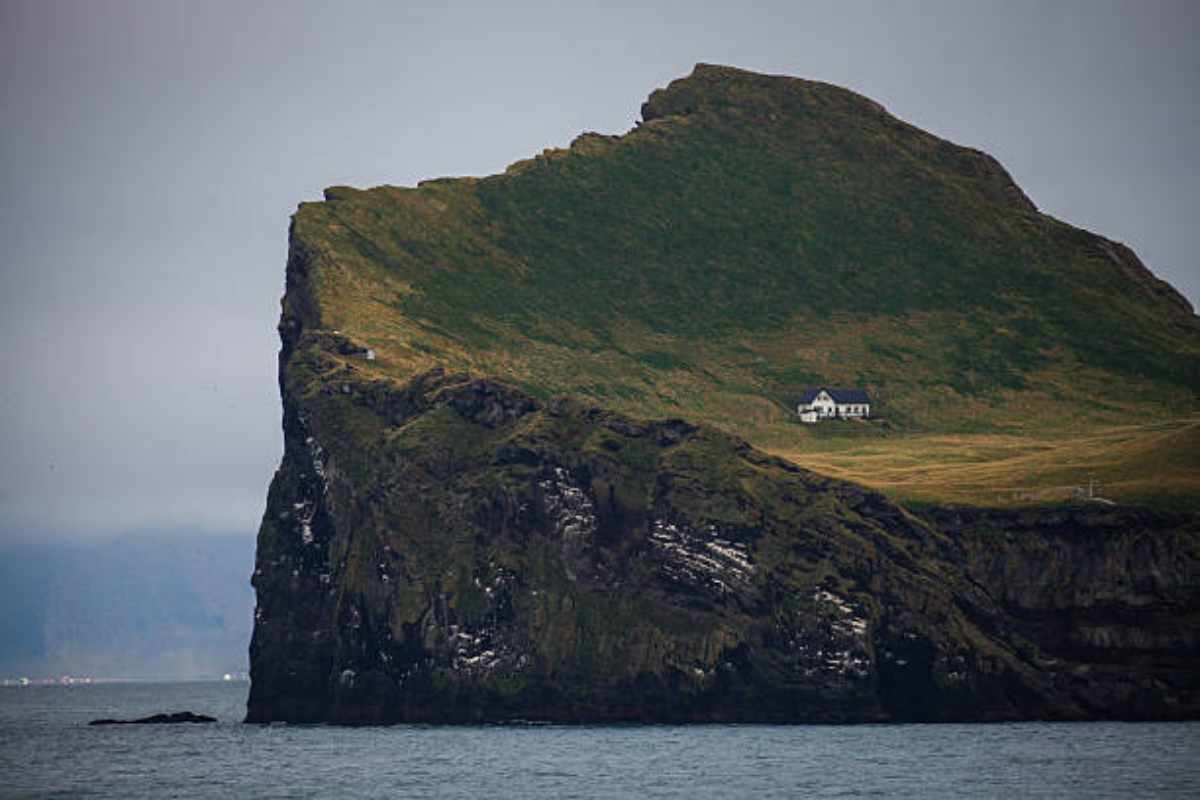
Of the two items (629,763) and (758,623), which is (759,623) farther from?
(629,763)

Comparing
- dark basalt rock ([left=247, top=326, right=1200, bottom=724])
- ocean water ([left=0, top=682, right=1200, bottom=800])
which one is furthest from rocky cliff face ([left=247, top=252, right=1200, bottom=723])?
ocean water ([left=0, top=682, right=1200, bottom=800])

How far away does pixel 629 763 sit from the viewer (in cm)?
14188

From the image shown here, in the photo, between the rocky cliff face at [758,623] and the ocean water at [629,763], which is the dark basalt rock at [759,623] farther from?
the ocean water at [629,763]

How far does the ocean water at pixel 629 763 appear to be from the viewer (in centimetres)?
12338

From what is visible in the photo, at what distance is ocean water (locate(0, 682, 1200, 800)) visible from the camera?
123 metres

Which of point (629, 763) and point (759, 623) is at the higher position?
point (759, 623)

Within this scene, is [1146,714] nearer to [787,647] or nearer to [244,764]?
[787,647]

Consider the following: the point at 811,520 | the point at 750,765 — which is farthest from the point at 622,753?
the point at 811,520

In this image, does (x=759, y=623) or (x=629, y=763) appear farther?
(x=759, y=623)

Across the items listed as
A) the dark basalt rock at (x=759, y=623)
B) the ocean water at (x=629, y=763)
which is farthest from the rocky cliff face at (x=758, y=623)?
the ocean water at (x=629, y=763)

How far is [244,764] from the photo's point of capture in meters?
147

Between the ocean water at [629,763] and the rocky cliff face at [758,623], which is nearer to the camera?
the ocean water at [629,763]

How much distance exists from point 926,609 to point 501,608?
39.7 meters

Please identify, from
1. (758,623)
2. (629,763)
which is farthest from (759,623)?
(629,763)
